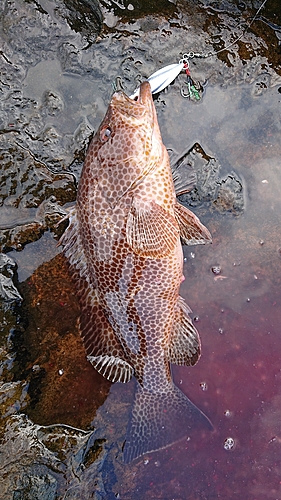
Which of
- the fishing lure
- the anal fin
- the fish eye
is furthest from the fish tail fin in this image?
the fishing lure

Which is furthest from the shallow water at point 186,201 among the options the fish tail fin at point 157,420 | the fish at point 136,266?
the fish at point 136,266

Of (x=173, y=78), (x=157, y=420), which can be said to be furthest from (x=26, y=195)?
(x=157, y=420)

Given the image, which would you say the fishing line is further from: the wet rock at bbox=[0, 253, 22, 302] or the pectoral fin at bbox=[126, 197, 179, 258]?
the wet rock at bbox=[0, 253, 22, 302]

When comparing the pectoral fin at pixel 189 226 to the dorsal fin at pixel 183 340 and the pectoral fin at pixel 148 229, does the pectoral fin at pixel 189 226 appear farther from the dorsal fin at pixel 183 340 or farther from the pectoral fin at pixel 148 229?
the dorsal fin at pixel 183 340

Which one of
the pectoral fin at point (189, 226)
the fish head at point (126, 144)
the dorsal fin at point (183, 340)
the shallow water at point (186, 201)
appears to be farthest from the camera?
the shallow water at point (186, 201)

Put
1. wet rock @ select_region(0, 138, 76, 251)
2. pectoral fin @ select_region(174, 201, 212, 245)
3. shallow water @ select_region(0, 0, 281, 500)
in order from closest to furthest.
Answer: pectoral fin @ select_region(174, 201, 212, 245) → shallow water @ select_region(0, 0, 281, 500) → wet rock @ select_region(0, 138, 76, 251)

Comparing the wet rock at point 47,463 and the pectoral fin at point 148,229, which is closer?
the pectoral fin at point 148,229
